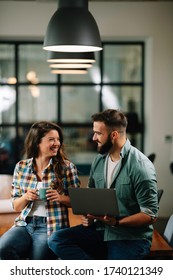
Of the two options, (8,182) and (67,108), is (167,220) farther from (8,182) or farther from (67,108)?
(8,182)

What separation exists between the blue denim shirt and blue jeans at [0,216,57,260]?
0.23m

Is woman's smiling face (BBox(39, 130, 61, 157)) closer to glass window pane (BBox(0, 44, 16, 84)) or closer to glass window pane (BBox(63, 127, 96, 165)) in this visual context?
glass window pane (BBox(63, 127, 96, 165))

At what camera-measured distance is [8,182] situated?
3705 millimetres

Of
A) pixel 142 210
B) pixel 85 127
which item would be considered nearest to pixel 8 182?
pixel 85 127

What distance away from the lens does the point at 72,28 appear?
2926mm

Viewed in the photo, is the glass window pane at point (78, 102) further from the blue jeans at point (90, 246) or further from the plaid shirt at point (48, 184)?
the blue jeans at point (90, 246)

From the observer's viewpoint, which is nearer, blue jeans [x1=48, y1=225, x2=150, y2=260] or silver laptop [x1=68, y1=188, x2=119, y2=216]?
silver laptop [x1=68, y1=188, x2=119, y2=216]

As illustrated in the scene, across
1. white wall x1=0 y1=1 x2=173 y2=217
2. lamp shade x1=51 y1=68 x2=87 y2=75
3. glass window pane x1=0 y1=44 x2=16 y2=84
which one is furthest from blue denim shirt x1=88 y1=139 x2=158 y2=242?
glass window pane x1=0 y1=44 x2=16 y2=84

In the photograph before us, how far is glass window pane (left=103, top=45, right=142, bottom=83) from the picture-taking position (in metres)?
2.92

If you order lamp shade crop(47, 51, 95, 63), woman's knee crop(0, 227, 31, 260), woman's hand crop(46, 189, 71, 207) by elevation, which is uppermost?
lamp shade crop(47, 51, 95, 63)

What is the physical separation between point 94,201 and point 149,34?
2.08 feet

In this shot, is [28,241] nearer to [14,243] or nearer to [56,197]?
[14,243]

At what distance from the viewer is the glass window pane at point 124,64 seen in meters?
2.92
